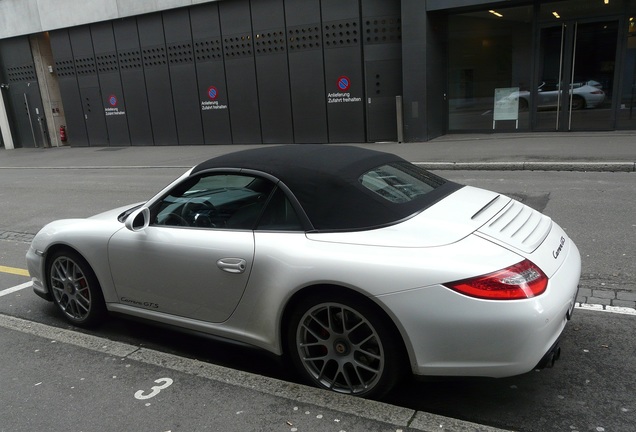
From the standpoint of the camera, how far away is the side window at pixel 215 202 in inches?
143

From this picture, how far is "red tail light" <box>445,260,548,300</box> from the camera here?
2707 millimetres

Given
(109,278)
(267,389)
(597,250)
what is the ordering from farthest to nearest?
(597,250)
(109,278)
(267,389)

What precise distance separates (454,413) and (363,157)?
69.5 inches

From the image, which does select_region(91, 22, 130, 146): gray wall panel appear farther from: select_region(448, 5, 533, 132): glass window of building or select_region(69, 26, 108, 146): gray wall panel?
select_region(448, 5, 533, 132): glass window of building

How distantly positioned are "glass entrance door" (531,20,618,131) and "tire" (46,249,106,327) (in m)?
14.4

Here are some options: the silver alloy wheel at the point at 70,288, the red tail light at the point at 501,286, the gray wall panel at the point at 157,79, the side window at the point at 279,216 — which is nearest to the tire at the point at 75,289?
the silver alloy wheel at the point at 70,288

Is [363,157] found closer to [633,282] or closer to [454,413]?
[454,413]

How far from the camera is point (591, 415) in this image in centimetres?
293

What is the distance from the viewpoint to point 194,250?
3.60 meters

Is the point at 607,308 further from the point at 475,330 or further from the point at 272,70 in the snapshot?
the point at 272,70

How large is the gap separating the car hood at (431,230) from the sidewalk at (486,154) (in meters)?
8.02

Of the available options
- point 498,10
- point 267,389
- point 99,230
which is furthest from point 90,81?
point 267,389

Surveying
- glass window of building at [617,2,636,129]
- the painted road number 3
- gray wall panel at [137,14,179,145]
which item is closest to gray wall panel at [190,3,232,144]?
gray wall panel at [137,14,179,145]

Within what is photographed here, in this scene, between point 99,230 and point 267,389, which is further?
point 99,230
